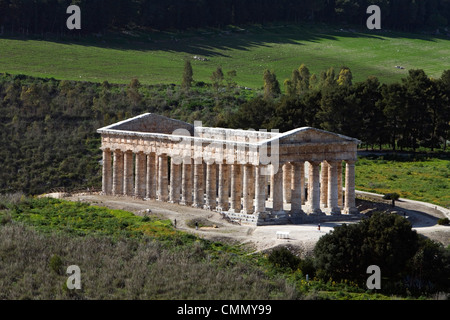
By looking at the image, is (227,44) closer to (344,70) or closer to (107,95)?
(344,70)

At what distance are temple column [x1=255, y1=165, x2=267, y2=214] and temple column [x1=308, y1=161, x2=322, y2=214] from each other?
16.6 ft

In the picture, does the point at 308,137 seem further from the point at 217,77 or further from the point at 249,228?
the point at 217,77

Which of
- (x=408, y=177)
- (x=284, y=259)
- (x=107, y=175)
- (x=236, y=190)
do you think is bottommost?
(x=408, y=177)

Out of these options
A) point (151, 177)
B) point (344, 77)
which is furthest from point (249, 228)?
point (344, 77)

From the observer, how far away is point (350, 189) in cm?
9106

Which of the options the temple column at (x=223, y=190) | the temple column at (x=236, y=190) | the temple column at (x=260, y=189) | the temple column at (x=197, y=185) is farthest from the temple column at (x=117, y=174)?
the temple column at (x=260, y=189)

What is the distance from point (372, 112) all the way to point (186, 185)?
38953 mm

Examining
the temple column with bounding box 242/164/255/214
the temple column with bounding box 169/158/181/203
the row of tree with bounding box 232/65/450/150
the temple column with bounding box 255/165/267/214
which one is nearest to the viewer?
the temple column with bounding box 255/165/267/214

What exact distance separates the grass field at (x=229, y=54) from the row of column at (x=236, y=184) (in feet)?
173

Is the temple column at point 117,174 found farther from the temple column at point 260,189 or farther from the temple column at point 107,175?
the temple column at point 260,189

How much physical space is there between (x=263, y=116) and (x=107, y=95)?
27844 millimetres

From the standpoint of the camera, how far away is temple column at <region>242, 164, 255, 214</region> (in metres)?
88.2

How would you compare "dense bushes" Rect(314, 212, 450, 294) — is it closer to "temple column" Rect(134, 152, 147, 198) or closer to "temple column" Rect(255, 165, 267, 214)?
"temple column" Rect(255, 165, 267, 214)

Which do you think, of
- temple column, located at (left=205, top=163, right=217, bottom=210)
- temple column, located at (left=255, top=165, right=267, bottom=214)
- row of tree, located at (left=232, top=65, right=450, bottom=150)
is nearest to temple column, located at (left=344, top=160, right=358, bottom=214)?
temple column, located at (left=255, top=165, right=267, bottom=214)
